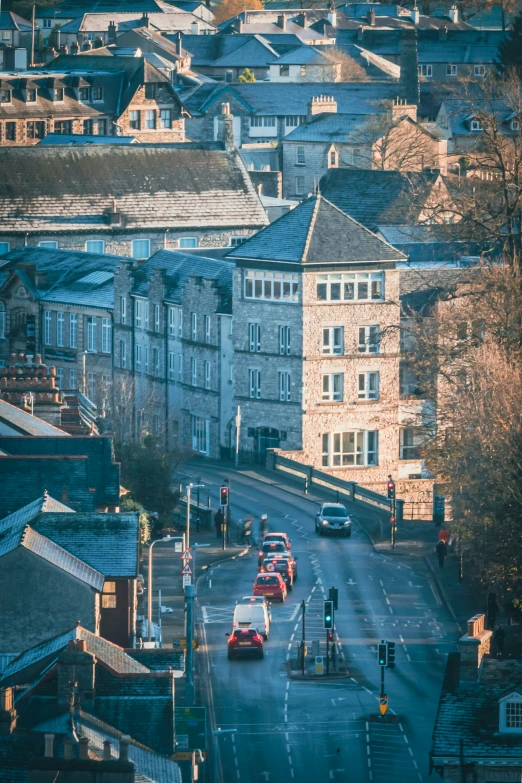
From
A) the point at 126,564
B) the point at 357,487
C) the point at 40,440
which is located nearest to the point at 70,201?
the point at 357,487

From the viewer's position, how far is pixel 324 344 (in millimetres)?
111000

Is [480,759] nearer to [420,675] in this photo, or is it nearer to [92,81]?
[420,675]

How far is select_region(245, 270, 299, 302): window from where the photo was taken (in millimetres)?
110500

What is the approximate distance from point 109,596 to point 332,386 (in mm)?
45371

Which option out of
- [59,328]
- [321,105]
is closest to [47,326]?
[59,328]

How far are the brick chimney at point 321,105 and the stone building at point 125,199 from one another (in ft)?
114

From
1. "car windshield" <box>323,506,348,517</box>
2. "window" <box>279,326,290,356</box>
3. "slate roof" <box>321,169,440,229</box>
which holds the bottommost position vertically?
"car windshield" <box>323,506,348,517</box>

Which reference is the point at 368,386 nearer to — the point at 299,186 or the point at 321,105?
the point at 299,186

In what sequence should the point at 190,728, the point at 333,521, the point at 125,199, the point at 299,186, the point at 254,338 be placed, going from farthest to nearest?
the point at 299,186 → the point at 125,199 → the point at 254,338 → the point at 333,521 → the point at 190,728

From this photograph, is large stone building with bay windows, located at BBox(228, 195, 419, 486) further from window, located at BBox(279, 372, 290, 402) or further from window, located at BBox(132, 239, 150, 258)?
window, located at BBox(132, 239, 150, 258)

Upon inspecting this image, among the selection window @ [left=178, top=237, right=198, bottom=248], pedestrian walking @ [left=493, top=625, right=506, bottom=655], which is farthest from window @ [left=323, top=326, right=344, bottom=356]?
window @ [left=178, top=237, right=198, bottom=248]

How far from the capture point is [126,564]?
66.6 metres

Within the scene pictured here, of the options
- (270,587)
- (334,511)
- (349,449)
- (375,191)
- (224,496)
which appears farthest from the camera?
(375,191)

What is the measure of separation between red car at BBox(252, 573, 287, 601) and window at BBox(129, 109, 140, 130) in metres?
118
